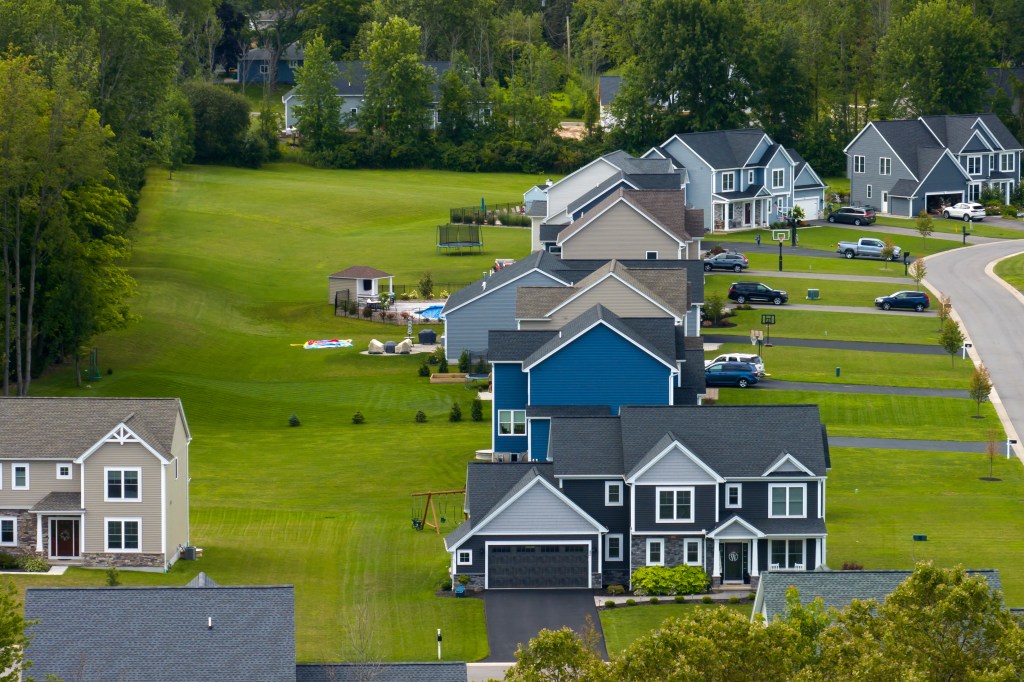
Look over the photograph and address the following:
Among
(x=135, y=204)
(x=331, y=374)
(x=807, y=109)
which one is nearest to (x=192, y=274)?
(x=135, y=204)

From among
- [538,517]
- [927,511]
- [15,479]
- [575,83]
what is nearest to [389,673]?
[538,517]

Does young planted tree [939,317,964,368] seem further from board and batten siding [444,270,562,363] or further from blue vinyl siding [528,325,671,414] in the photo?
blue vinyl siding [528,325,671,414]

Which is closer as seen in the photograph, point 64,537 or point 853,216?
point 64,537

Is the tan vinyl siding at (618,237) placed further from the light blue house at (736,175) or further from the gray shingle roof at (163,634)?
the gray shingle roof at (163,634)

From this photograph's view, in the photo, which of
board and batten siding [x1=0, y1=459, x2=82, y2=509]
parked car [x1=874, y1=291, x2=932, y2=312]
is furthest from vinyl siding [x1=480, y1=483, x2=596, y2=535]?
parked car [x1=874, y1=291, x2=932, y2=312]

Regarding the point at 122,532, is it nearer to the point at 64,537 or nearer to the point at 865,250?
the point at 64,537

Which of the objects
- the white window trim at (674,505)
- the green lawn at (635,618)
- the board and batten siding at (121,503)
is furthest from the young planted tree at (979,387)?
the board and batten siding at (121,503)
